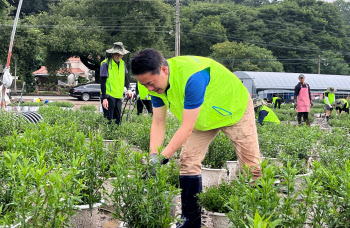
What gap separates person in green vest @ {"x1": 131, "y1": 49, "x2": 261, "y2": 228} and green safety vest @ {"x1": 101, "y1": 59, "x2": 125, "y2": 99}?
3870 mm

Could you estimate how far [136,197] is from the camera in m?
3.05

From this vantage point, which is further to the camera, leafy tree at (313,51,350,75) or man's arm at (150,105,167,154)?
leafy tree at (313,51,350,75)

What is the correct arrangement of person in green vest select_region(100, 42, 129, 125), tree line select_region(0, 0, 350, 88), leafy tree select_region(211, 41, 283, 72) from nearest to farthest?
1. person in green vest select_region(100, 42, 129, 125)
2. tree line select_region(0, 0, 350, 88)
3. leafy tree select_region(211, 41, 283, 72)

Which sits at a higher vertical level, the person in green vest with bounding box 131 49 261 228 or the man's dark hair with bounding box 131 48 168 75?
the man's dark hair with bounding box 131 48 168 75

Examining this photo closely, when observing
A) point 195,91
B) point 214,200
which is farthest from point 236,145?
point 195,91

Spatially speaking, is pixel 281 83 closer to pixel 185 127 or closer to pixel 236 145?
pixel 236 145

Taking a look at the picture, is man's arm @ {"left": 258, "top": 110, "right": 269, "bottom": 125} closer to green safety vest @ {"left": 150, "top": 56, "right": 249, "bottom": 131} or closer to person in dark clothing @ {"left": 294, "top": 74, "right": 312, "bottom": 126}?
person in dark clothing @ {"left": 294, "top": 74, "right": 312, "bottom": 126}

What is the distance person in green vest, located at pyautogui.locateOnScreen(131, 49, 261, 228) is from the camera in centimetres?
322

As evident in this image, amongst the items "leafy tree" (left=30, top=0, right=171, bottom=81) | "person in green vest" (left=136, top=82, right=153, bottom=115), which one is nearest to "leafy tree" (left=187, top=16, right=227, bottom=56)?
"leafy tree" (left=30, top=0, right=171, bottom=81)

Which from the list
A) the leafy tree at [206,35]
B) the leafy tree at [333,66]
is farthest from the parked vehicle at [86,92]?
the leafy tree at [333,66]

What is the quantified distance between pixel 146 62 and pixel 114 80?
4.54 meters

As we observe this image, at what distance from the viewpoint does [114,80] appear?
24.6 ft

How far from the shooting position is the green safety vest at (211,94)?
10.9ft

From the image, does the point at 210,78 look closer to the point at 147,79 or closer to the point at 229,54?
the point at 147,79
